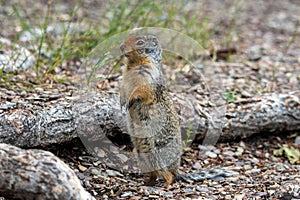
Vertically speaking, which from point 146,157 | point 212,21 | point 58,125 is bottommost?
point 146,157

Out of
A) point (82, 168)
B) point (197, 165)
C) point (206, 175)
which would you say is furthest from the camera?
point (197, 165)

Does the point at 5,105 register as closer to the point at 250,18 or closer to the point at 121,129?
the point at 121,129

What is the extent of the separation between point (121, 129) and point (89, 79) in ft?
1.96

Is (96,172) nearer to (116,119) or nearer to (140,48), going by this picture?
(116,119)

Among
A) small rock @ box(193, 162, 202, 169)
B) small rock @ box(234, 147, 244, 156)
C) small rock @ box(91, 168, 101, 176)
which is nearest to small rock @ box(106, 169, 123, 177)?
small rock @ box(91, 168, 101, 176)

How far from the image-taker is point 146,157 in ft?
12.1

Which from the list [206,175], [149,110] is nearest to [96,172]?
[149,110]

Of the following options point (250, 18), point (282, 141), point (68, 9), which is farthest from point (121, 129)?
point (250, 18)

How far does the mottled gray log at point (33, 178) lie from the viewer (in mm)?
2777

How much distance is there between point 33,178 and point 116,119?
141cm

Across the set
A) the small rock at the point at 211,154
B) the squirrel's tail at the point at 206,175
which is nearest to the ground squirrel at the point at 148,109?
the squirrel's tail at the point at 206,175

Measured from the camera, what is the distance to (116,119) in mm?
4098

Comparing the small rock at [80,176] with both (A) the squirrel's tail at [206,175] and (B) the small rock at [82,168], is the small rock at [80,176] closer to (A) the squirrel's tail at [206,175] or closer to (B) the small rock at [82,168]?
(B) the small rock at [82,168]

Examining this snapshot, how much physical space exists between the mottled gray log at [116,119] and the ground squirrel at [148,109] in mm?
373
